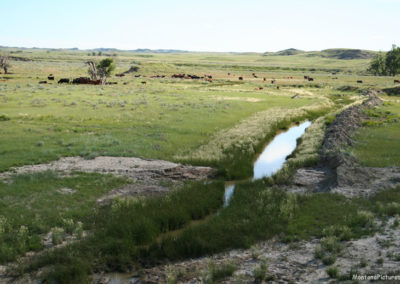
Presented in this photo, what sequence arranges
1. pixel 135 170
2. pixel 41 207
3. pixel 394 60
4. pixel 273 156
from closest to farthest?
pixel 41 207
pixel 135 170
pixel 273 156
pixel 394 60

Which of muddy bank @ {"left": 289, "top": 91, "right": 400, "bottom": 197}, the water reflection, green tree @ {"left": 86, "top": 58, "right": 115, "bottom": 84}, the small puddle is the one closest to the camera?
muddy bank @ {"left": 289, "top": 91, "right": 400, "bottom": 197}

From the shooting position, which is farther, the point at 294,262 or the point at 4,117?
the point at 4,117

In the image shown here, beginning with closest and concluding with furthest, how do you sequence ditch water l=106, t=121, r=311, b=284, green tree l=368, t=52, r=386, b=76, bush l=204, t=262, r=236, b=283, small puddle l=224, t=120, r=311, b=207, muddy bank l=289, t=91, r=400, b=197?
bush l=204, t=262, r=236, b=283 → ditch water l=106, t=121, r=311, b=284 → muddy bank l=289, t=91, r=400, b=197 → small puddle l=224, t=120, r=311, b=207 → green tree l=368, t=52, r=386, b=76

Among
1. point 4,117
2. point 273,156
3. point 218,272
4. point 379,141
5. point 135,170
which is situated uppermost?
point 4,117

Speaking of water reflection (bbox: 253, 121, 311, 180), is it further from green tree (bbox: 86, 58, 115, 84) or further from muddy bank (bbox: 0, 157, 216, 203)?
green tree (bbox: 86, 58, 115, 84)

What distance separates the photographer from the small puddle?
18.4 m

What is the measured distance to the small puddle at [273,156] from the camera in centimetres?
1837

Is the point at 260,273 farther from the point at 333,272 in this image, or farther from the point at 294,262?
the point at 333,272

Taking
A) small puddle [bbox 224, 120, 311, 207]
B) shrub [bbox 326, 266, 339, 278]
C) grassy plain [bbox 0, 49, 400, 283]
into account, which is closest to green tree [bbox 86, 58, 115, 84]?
grassy plain [bbox 0, 49, 400, 283]

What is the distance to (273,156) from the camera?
80.5 feet

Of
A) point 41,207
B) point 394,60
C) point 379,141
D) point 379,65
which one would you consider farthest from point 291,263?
point 379,65

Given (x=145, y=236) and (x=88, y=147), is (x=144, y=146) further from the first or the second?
(x=145, y=236)

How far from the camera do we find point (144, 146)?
2298cm

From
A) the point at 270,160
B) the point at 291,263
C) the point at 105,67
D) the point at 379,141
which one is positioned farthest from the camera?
Answer: the point at 105,67
